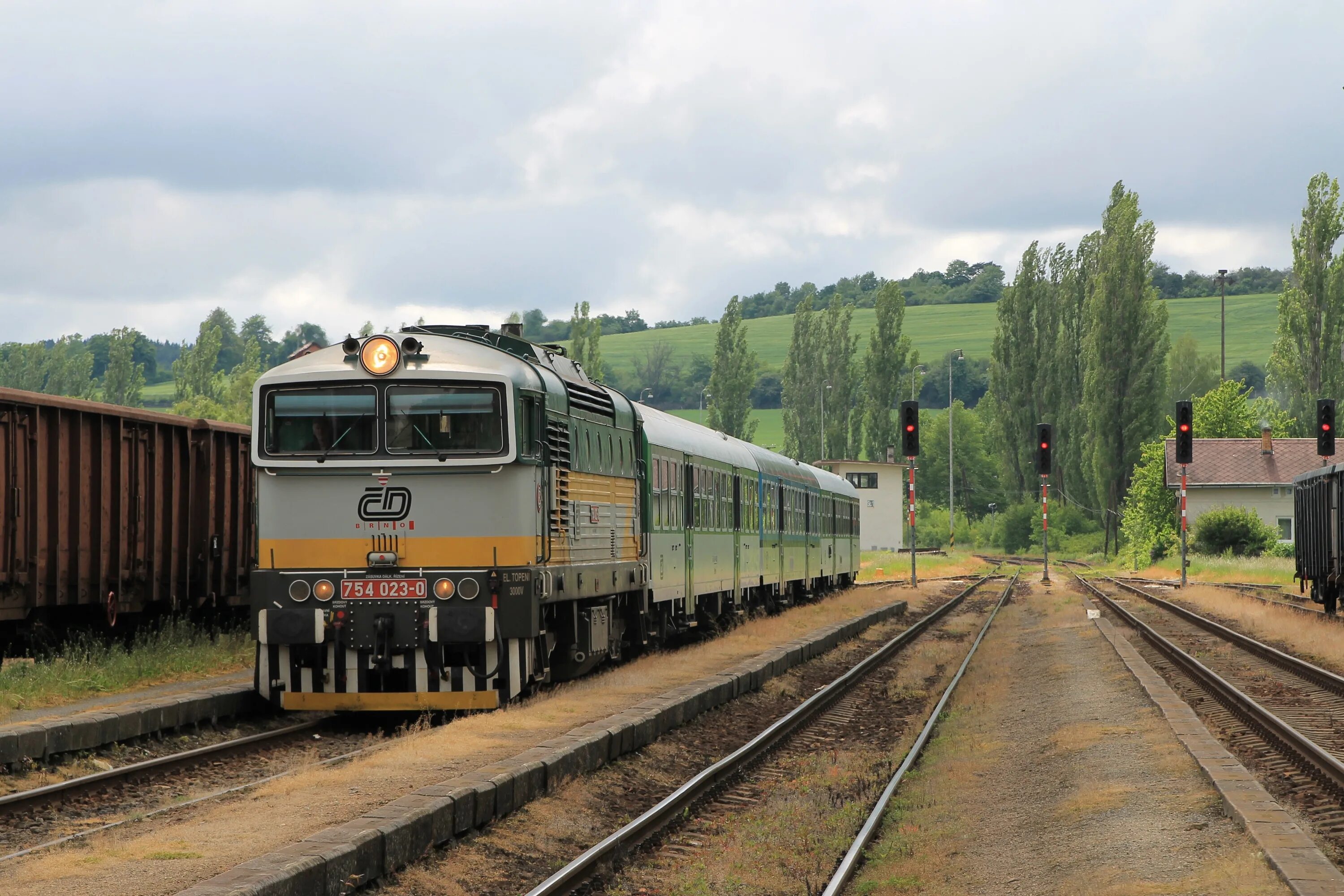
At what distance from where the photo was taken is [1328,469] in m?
30.3

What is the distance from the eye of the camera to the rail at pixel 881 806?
8156 mm

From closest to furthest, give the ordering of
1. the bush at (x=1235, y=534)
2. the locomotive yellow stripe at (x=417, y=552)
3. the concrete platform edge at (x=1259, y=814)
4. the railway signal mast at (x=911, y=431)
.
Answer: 1. the concrete platform edge at (x=1259, y=814)
2. the locomotive yellow stripe at (x=417, y=552)
3. the railway signal mast at (x=911, y=431)
4. the bush at (x=1235, y=534)

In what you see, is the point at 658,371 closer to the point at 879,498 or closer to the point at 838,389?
the point at 838,389

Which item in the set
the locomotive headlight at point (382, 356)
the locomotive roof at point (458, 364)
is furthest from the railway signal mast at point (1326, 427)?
the locomotive headlight at point (382, 356)

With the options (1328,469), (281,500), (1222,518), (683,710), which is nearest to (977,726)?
(683,710)

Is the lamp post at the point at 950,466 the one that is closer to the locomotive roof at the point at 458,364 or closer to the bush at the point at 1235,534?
the bush at the point at 1235,534

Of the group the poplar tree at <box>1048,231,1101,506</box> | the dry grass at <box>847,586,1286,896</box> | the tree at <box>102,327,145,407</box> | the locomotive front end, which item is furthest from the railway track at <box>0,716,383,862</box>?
the tree at <box>102,327,145,407</box>

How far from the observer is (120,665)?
49.5 feet

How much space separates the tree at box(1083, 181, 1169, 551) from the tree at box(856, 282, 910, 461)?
17.3 m

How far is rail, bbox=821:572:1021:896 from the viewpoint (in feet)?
26.8

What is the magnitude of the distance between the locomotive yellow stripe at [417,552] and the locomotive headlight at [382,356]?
1.51 meters

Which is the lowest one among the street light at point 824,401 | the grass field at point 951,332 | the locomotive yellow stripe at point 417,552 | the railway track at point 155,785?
the railway track at point 155,785

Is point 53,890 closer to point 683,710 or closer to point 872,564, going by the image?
point 683,710

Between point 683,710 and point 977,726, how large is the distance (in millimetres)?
3213
